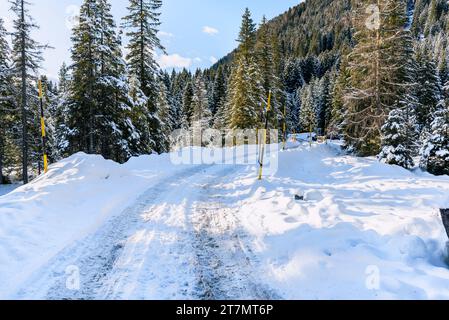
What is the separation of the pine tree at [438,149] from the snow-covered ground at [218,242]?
679 cm

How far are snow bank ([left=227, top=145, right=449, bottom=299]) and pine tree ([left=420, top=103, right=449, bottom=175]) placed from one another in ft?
22.9

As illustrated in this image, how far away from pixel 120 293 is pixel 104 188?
6.37 m

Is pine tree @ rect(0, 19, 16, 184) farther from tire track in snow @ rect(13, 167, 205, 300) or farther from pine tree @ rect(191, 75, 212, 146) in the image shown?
pine tree @ rect(191, 75, 212, 146)

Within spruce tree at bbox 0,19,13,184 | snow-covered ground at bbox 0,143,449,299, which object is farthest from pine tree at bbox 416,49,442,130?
spruce tree at bbox 0,19,13,184

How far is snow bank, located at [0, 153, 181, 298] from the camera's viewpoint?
5.00 metres

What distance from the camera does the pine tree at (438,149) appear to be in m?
15.6

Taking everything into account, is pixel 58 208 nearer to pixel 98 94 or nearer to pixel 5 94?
pixel 98 94

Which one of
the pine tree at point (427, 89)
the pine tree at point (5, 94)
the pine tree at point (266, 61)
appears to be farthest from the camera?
the pine tree at point (266, 61)

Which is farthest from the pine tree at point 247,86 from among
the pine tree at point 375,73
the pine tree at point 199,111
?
the pine tree at point 199,111

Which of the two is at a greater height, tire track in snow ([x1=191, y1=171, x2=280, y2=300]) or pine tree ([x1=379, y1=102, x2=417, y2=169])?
pine tree ([x1=379, y1=102, x2=417, y2=169])

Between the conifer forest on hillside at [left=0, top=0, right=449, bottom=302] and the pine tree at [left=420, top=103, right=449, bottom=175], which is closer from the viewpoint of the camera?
the conifer forest on hillside at [left=0, top=0, right=449, bottom=302]

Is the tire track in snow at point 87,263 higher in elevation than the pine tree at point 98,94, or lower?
lower

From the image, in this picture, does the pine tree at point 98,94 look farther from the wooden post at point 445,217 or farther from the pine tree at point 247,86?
the wooden post at point 445,217

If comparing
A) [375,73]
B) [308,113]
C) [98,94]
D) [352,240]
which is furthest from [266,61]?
[308,113]
